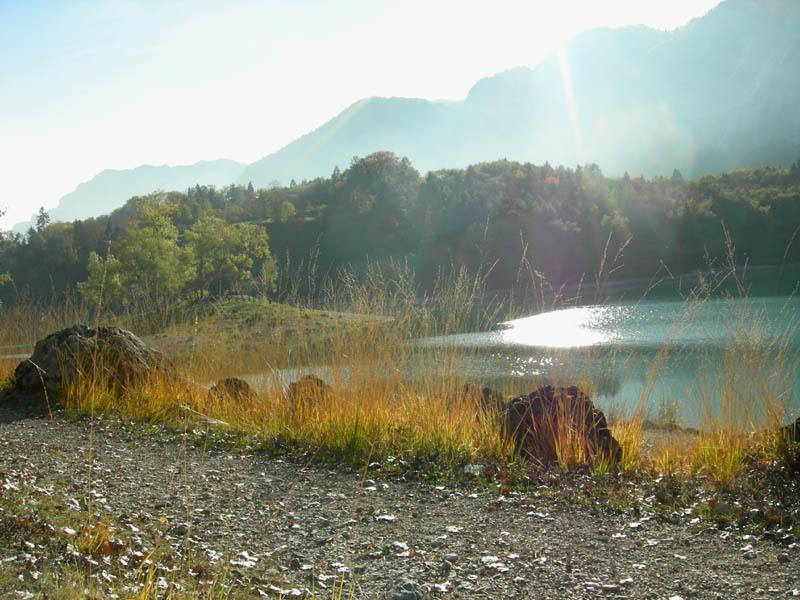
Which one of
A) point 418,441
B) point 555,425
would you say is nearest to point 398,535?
point 418,441

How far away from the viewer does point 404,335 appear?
7.39 meters

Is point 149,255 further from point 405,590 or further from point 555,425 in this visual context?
point 405,590

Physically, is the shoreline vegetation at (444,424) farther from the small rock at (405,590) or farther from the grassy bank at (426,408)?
the small rock at (405,590)

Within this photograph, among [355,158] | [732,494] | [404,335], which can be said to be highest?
[355,158]

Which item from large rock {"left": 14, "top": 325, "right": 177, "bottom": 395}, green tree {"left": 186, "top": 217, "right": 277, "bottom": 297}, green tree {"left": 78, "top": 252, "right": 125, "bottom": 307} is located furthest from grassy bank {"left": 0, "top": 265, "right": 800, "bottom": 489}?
green tree {"left": 186, "top": 217, "right": 277, "bottom": 297}

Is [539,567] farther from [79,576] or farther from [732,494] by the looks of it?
[79,576]

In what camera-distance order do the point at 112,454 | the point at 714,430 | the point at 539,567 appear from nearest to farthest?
the point at 539,567 → the point at 714,430 → the point at 112,454

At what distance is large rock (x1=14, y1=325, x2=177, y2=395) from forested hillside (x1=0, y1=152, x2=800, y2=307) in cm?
2697

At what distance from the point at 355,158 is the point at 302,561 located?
90794 millimetres

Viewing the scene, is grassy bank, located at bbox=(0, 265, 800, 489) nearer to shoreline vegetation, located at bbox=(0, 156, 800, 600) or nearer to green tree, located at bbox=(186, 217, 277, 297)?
shoreline vegetation, located at bbox=(0, 156, 800, 600)

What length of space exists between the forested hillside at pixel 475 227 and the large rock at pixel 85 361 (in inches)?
1062

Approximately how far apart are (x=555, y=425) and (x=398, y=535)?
2.12 metres

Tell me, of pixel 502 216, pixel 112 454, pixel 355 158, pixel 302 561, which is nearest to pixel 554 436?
pixel 302 561

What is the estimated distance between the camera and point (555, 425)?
16.6ft
